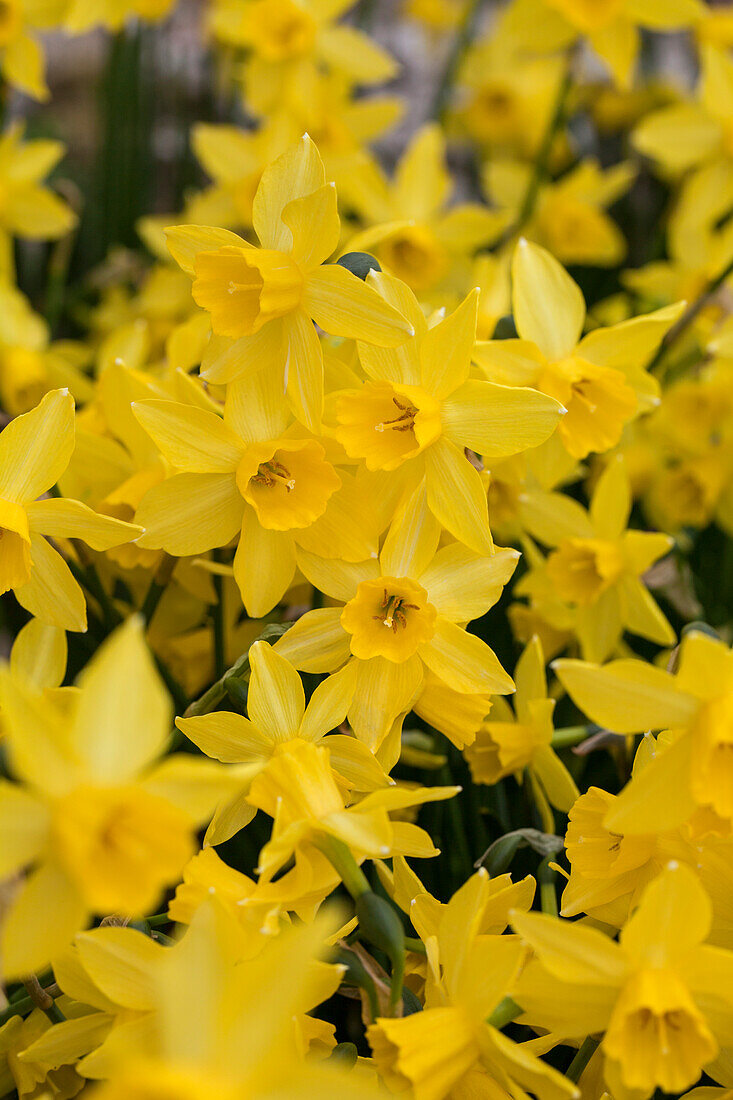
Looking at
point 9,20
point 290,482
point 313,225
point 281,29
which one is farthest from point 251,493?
point 281,29

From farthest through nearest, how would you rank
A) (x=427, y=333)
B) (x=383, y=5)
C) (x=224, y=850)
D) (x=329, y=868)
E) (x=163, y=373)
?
(x=383, y=5) → (x=163, y=373) → (x=224, y=850) → (x=427, y=333) → (x=329, y=868)

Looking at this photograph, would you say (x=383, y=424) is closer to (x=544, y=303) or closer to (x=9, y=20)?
(x=544, y=303)

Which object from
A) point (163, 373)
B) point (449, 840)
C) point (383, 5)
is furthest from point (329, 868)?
point (383, 5)

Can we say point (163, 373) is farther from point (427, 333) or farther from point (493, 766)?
point (493, 766)

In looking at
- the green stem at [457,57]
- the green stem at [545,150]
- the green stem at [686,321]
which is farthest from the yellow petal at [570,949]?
the green stem at [457,57]

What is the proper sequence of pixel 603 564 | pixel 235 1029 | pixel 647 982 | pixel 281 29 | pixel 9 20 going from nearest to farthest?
1. pixel 235 1029
2. pixel 647 982
3. pixel 603 564
4. pixel 9 20
5. pixel 281 29

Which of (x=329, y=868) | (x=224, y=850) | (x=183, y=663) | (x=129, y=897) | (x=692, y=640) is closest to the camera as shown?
(x=129, y=897)
